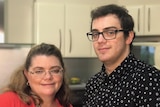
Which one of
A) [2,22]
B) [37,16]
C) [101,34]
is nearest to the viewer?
[101,34]

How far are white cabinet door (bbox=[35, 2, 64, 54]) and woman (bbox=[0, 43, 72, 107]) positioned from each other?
1375 millimetres

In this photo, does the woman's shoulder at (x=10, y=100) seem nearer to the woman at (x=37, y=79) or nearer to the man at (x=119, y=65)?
the woman at (x=37, y=79)

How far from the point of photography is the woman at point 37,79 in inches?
48.8

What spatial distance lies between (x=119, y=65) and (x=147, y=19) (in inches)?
63.3

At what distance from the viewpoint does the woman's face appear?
1.25 meters

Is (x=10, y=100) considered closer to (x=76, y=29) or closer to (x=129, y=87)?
(x=129, y=87)

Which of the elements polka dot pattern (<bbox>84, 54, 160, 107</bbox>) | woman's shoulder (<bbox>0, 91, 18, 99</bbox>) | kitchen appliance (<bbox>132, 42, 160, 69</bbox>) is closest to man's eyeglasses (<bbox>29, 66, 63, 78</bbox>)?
woman's shoulder (<bbox>0, 91, 18, 99</bbox>)

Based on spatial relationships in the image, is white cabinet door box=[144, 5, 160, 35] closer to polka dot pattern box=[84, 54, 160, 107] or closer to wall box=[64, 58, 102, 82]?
wall box=[64, 58, 102, 82]

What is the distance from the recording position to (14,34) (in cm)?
274

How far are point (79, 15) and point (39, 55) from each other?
5.32 ft

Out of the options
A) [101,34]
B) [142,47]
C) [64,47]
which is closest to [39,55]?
[101,34]

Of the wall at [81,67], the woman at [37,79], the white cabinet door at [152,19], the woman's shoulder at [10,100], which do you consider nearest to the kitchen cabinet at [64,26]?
the wall at [81,67]

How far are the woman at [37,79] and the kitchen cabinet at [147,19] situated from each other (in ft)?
5.32

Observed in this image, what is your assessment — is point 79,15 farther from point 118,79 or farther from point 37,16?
point 118,79
